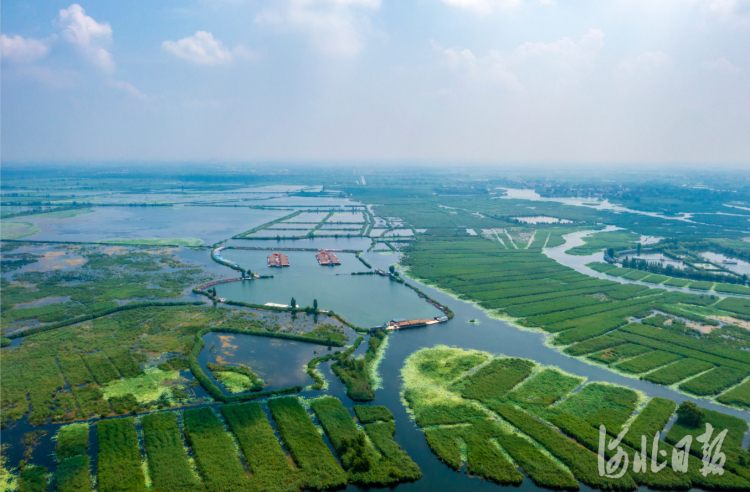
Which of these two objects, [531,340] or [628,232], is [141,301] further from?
[628,232]

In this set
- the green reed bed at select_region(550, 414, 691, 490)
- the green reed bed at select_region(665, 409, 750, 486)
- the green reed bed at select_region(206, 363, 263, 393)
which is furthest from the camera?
the green reed bed at select_region(206, 363, 263, 393)

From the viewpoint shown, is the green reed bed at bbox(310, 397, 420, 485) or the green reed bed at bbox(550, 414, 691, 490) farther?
the green reed bed at bbox(310, 397, 420, 485)

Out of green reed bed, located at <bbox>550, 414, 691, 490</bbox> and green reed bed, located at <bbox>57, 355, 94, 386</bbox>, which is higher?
green reed bed, located at <bbox>57, 355, 94, 386</bbox>

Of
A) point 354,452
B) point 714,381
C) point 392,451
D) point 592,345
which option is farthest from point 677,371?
point 354,452

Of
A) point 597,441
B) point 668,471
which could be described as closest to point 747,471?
point 668,471

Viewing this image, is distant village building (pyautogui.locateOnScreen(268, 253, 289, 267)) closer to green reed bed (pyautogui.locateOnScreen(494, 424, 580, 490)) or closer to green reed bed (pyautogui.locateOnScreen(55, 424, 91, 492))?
green reed bed (pyautogui.locateOnScreen(55, 424, 91, 492))

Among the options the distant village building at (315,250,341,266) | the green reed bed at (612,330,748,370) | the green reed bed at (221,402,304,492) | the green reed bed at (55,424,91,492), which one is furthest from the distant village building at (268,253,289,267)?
the green reed bed at (612,330,748,370)

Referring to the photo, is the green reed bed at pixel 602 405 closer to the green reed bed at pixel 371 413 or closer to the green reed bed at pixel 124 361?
the green reed bed at pixel 371 413
